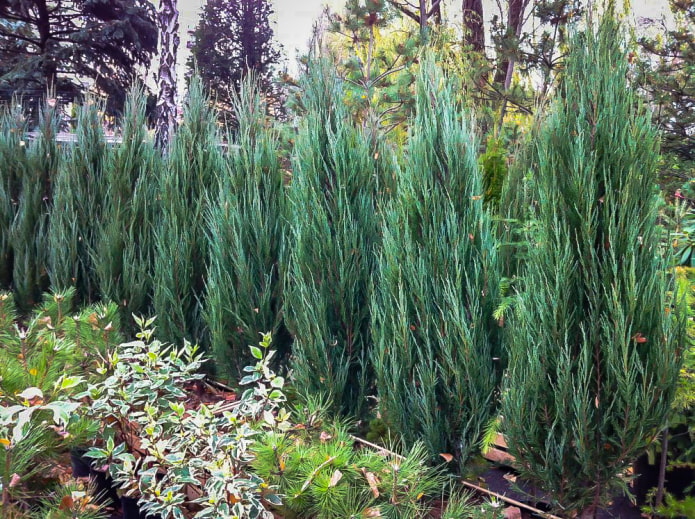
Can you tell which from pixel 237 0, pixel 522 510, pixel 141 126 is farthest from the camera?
pixel 237 0

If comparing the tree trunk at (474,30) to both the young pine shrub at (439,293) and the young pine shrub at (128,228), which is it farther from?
the young pine shrub at (439,293)

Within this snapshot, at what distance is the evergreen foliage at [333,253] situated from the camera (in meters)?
2.68

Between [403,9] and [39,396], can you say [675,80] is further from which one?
[39,396]

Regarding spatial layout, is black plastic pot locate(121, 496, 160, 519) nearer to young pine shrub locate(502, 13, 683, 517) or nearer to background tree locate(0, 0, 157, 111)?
young pine shrub locate(502, 13, 683, 517)

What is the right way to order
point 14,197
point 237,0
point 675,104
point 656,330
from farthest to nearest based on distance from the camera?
point 237,0 → point 675,104 → point 14,197 → point 656,330

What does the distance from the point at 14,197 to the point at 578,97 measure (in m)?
5.57

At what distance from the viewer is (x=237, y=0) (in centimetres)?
1493

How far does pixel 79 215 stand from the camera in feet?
14.6

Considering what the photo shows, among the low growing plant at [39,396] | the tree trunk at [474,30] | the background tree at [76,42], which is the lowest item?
the low growing plant at [39,396]

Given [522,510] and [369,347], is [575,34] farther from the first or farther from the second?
[522,510]

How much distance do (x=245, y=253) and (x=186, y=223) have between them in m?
0.67

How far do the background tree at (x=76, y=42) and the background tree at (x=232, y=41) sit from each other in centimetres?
158

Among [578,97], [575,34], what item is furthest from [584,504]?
[575,34]

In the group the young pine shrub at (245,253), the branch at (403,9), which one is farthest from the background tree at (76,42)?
the young pine shrub at (245,253)
